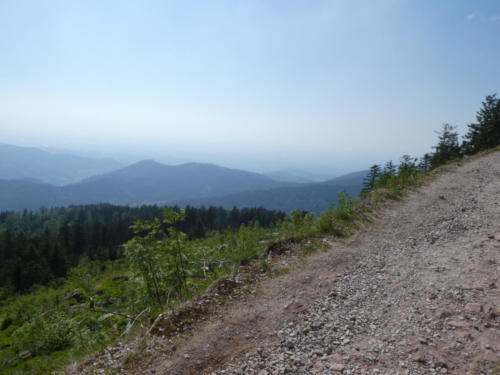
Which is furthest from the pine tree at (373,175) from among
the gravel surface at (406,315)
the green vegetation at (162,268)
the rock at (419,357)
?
the rock at (419,357)

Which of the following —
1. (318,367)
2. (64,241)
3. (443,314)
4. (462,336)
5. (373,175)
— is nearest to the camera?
(318,367)

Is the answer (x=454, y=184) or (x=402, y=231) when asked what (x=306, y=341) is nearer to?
(x=402, y=231)

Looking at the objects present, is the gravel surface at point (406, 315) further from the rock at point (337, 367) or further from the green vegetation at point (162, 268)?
the green vegetation at point (162, 268)

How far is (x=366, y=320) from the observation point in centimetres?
507

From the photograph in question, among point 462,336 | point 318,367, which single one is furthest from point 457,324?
point 318,367

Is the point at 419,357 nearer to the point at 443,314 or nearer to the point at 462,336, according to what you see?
the point at 462,336

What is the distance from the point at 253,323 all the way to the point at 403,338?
2750mm

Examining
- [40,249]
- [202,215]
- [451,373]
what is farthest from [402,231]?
[202,215]

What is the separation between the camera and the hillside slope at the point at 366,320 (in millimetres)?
4066

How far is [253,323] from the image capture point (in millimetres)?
5395

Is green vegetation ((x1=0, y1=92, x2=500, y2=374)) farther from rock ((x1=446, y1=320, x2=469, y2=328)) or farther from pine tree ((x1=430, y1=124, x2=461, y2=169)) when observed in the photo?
pine tree ((x1=430, y1=124, x2=461, y2=169))

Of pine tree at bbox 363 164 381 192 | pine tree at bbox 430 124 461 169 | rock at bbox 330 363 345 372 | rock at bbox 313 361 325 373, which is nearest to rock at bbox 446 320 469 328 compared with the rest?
rock at bbox 330 363 345 372

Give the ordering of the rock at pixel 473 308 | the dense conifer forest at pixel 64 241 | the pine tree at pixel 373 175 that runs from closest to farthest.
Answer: the rock at pixel 473 308 → the pine tree at pixel 373 175 → the dense conifer forest at pixel 64 241

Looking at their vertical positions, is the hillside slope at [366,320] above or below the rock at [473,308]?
below
